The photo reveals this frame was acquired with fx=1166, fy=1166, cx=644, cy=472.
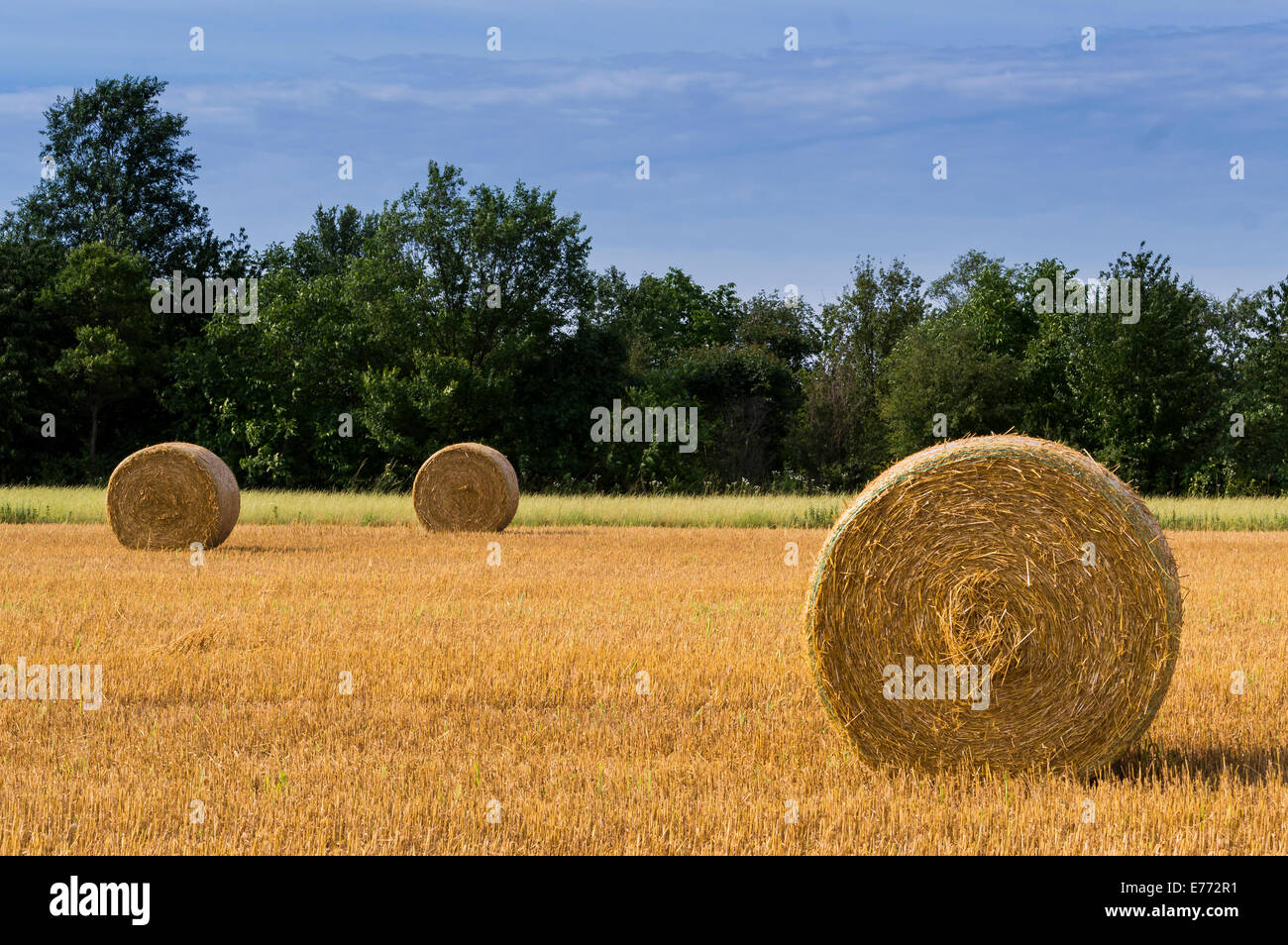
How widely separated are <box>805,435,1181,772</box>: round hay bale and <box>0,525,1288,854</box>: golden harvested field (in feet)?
0.92

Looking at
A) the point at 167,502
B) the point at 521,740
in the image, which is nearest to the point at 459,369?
the point at 167,502

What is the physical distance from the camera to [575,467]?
38.6 m

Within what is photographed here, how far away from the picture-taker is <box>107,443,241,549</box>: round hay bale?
18453mm

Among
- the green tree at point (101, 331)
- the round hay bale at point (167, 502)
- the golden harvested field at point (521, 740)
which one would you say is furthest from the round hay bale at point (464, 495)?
the green tree at point (101, 331)

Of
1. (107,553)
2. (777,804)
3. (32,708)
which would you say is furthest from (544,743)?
(107,553)

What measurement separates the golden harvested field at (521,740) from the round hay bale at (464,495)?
8396 mm

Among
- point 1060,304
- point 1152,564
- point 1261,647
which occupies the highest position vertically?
point 1060,304

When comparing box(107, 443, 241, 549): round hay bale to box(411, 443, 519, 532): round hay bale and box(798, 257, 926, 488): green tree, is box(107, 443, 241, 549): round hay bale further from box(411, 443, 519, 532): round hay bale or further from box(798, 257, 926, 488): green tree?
box(798, 257, 926, 488): green tree

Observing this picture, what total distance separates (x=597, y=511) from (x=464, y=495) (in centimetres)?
531

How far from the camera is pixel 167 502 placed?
60.7ft

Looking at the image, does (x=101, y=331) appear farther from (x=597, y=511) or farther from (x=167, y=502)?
(x=167, y=502)

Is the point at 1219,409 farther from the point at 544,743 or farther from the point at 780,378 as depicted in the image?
the point at 544,743

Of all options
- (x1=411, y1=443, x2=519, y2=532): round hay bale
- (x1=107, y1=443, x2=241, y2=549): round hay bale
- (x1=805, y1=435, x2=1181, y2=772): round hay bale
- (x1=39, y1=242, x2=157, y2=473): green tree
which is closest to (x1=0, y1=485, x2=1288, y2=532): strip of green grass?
(x1=411, y1=443, x2=519, y2=532): round hay bale

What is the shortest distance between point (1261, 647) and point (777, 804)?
638 cm
